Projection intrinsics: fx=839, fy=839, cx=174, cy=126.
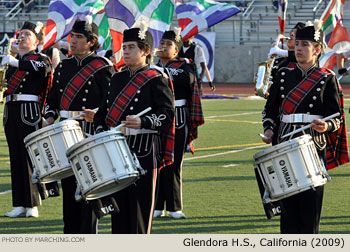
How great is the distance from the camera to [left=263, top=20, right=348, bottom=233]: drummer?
17.4 feet

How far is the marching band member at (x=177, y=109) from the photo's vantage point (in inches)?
295

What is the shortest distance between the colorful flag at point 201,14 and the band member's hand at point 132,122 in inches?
397

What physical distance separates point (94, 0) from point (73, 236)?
984 cm

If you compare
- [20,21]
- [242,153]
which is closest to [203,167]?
[242,153]

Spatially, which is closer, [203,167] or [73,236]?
[73,236]

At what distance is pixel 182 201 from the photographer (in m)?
7.98

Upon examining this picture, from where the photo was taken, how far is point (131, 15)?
9078mm

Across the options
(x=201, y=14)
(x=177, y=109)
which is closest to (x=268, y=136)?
(x=177, y=109)

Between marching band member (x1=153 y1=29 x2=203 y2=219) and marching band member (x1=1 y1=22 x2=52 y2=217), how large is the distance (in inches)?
42.8

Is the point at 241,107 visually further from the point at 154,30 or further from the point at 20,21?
the point at 20,21

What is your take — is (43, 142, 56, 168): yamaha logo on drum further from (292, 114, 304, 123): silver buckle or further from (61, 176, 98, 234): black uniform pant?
(292, 114, 304, 123): silver buckle

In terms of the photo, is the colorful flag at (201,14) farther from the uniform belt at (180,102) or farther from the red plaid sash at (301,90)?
the red plaid sash at (301,90)

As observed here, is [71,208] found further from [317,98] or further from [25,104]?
[317,98]

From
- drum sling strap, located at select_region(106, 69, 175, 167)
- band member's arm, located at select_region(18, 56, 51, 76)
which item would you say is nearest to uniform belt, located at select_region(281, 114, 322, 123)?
drum sling strap, located at select_region(106, 69, 175, 167)
